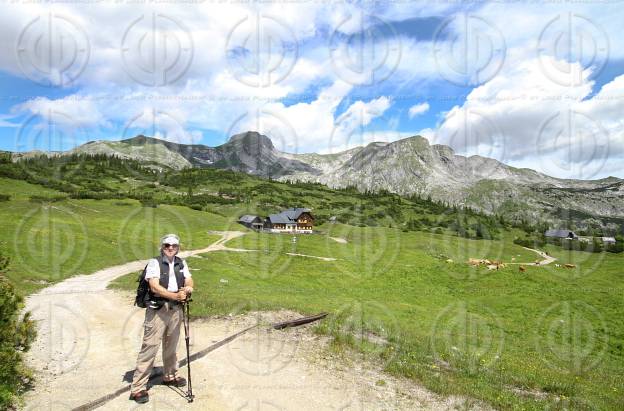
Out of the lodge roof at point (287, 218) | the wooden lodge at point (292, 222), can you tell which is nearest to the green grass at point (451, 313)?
the wooden lodge at point (292, 222)

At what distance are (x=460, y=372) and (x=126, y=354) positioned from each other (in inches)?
576

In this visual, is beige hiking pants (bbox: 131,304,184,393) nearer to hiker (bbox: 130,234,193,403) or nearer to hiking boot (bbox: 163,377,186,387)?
hiker (bbox: 130,234,193,403)

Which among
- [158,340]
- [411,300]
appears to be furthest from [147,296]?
[411,300]

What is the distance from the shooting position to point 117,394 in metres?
12.5

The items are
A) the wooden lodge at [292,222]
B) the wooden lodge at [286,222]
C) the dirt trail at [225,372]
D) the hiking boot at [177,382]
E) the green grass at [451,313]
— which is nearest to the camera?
the dirt trail at [225,372]

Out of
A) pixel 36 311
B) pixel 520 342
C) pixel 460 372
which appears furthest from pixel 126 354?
pixel 520 342

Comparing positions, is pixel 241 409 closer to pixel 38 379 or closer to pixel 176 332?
pixel 176 332

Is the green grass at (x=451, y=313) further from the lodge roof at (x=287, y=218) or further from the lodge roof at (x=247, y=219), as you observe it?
the lodge roof at (x=287, y=218)

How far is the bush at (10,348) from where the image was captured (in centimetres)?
1134

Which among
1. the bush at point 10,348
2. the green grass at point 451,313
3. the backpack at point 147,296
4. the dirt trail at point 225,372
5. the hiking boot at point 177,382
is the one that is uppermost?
the backpack at point 147,296

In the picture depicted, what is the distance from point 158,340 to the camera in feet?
41.4

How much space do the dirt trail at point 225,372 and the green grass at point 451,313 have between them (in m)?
1.39

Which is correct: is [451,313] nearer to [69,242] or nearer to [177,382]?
[177,382]

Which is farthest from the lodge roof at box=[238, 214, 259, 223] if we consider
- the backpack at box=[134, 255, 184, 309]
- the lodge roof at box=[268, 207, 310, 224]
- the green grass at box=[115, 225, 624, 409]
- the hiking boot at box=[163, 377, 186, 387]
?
the backpack at box=[134, 255, 184, 309]
